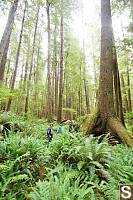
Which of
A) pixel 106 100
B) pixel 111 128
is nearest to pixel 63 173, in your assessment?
pixel 111 128

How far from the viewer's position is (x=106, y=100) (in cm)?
509

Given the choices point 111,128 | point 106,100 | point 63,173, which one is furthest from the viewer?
point 106,100

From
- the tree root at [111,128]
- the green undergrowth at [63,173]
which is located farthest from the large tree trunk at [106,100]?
the green undergrowth at [63,173]

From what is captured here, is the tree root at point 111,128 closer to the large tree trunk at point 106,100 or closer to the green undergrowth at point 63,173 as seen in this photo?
the large tree trunk at point 106,100

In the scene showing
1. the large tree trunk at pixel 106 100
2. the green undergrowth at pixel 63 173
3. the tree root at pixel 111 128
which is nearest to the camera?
the green undergrowth at pixel 63 173

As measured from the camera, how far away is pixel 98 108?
5371 millimetres

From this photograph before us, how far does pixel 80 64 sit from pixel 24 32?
8.22 metres

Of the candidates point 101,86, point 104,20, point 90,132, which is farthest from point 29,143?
point 104,20

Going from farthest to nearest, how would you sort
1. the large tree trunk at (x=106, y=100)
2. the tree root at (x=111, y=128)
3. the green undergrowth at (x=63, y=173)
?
the large tree trunk at (x=106, y=100) → the tree root at (x=111, y=128) → the green undergrowth at (x=63, y=173)

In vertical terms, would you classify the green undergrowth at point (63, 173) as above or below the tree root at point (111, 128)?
below

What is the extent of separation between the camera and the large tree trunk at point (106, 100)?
15.4 ft

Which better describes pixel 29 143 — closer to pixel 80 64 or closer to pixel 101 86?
pixel 101 86

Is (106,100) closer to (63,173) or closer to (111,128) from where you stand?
(111,128)

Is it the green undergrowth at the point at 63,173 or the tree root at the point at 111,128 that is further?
the tree root at the point at 111,128
